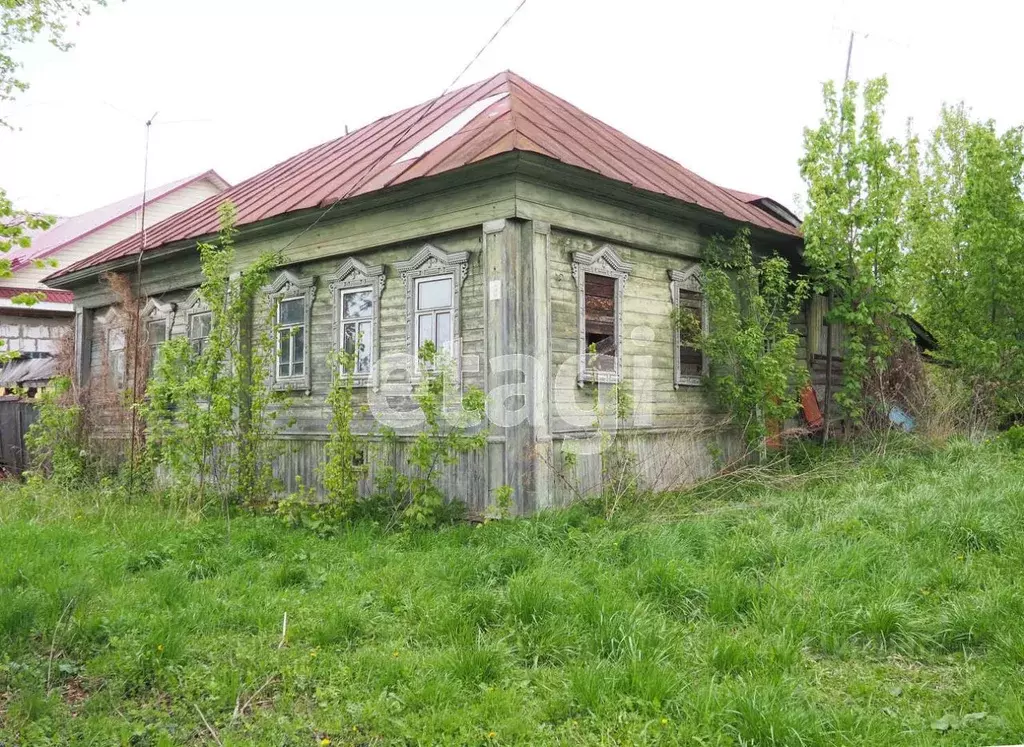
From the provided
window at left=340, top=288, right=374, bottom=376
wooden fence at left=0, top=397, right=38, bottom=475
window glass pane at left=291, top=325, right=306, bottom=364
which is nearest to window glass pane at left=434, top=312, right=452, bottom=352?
window at left=340, top=288, right=374, bottom=376

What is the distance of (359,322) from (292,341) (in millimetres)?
1513

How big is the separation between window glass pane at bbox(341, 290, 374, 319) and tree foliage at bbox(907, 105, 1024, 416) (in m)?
8.61

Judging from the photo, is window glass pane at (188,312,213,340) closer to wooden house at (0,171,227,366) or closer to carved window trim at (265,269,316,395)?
carved window trim at (265,269,316,395)

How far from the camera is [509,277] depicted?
27.0 ft

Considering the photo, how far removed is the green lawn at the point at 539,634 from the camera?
12.1ft

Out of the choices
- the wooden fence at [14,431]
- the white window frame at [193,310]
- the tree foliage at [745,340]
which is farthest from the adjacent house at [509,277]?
the wooden fence at [14,431]

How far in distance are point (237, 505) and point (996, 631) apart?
304 inches

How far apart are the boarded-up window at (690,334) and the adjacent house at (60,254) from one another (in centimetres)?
1409

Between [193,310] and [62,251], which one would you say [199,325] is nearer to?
[193,310]

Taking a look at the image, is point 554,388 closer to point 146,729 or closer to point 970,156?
point 146,729

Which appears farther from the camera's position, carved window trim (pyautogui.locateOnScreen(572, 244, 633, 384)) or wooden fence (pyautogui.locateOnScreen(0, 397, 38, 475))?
wooden fence (pyautogui.locateOnScreen(0, 397, 38, 475))

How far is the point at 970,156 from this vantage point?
1406cm

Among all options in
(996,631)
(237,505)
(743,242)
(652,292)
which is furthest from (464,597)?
(743,242)

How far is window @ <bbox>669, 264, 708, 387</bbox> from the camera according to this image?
10.5 m
